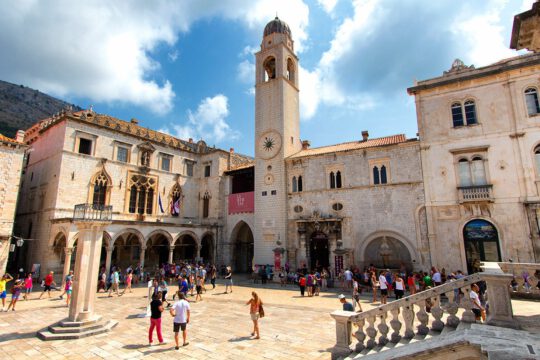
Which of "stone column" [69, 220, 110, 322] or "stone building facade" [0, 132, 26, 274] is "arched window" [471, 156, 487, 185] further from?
"stone building facade" [0, 132, 26, 274]

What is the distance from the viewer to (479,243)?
18203 mm

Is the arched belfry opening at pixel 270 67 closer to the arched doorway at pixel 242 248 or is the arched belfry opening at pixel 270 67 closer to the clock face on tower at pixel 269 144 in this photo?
the clock face on tower at pixel 269 144

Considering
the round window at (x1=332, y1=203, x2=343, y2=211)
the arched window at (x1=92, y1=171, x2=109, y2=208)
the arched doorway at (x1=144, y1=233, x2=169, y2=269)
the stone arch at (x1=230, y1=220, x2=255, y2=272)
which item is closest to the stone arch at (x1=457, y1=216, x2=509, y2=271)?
the round window at (x1=332, y1=203, x2=343, y2=211)

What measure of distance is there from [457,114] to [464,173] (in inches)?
162

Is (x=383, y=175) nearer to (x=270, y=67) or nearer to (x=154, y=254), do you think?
(x=270, y=67)

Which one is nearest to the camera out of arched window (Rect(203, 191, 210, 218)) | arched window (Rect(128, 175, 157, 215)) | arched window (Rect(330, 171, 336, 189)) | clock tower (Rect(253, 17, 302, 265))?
arched window (Rect(330, 171, 336, 189))

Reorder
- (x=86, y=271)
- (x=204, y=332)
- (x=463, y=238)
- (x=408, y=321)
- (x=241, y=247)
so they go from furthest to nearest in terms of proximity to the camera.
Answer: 1. (x=241, y=247)
2. (x=463, y=238)
3. (x=86, y=271)
4. (x=204, y=332)
5. (x=408, y=321)

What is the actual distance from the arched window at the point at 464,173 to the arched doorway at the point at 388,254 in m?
5.59

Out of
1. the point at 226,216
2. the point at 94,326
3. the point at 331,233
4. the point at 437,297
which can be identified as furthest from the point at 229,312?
the point at 226,216

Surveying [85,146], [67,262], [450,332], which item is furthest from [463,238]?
[85,146]

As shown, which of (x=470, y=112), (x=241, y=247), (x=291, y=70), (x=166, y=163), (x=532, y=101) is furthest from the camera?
(x=241, y=247)

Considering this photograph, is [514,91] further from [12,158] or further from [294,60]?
[12,158]

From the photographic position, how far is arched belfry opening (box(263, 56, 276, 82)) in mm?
29023

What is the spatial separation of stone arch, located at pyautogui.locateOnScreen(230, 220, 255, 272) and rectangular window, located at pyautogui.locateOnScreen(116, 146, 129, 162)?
1174 cm
